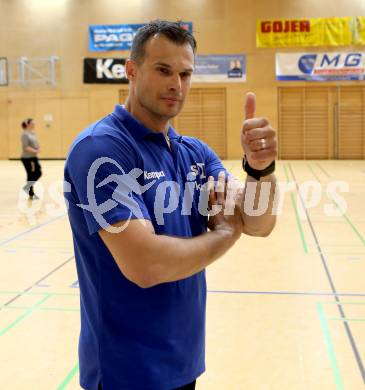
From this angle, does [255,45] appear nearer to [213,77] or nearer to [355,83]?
[213,77]

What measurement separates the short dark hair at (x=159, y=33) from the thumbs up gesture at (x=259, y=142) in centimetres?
38

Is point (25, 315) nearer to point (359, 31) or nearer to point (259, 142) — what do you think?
point (259, 142)

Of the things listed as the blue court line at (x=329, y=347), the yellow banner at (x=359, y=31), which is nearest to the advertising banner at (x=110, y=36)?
the yellow banner at (x=359, y=31)

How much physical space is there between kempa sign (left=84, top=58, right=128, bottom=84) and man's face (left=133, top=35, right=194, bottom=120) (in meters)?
22.3

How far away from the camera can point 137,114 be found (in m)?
1.87

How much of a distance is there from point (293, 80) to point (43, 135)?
38.9 ft

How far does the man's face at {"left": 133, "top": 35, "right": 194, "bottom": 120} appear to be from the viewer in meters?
1.79

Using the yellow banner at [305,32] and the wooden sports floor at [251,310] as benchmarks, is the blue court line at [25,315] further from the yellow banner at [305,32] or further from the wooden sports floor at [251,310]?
the yellow banner at [305,32]

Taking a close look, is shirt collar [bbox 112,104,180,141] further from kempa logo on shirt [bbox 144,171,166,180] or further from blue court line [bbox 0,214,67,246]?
→ blue court line [bbox 0,214,67,246]

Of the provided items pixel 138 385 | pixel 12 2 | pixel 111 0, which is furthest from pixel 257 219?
pixel 12 2

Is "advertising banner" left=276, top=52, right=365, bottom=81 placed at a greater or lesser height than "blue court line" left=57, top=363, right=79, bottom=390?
greater

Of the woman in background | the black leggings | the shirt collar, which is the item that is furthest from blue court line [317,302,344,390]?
the black leggings

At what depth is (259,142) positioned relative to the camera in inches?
71.2

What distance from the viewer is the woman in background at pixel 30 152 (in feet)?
39.0
